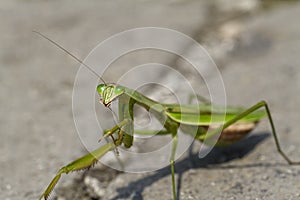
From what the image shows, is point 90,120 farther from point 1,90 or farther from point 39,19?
point 39,19

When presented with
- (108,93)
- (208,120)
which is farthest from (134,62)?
(108,93)

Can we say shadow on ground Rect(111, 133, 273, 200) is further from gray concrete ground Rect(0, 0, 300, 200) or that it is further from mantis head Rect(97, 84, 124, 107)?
mantis head Rect(97, 84, 124, 107)

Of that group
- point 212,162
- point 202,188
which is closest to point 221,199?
point 202,188

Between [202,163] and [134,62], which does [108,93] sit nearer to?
[202,163]

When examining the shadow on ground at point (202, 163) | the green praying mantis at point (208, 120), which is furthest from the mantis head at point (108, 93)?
the shadow on ground at point (202, 163)

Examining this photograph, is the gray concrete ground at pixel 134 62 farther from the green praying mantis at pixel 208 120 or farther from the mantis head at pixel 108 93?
the mantis head at pixel 108 93
